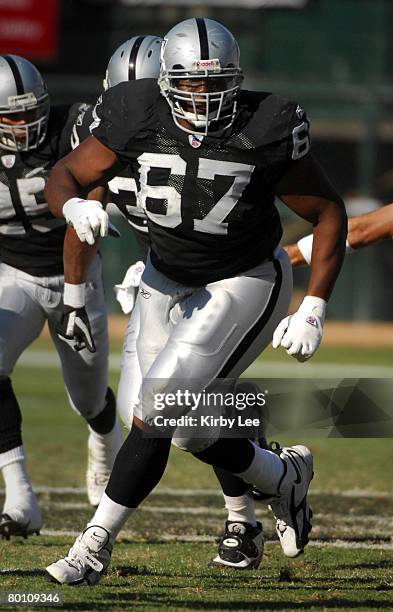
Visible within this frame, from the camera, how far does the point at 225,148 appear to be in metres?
3.89

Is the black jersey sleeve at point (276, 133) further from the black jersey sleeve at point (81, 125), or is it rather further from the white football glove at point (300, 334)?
the black jersey sleeve at point (81, 125)

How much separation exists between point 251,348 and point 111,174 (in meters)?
0.72

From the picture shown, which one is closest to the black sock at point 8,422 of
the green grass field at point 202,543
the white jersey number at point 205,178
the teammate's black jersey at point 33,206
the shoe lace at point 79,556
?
the green grass field at point 202,543

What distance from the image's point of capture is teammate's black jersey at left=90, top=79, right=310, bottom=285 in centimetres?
388

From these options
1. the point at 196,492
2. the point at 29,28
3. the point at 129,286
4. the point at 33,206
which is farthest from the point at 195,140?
the point at 29,28

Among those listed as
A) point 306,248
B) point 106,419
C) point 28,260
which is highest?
point 306,248

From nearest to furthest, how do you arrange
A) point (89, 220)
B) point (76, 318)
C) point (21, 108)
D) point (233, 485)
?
point (89, 220)
point (76, 318)
point (233, 485)
point (21, 108)

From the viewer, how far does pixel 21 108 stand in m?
5.05

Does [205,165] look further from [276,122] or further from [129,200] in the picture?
[129,200]

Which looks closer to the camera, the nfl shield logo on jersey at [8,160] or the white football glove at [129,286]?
the white football glove at [129,286]

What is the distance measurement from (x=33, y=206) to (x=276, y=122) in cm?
158

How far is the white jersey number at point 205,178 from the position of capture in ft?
12.7

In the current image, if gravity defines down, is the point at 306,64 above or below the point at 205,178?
below

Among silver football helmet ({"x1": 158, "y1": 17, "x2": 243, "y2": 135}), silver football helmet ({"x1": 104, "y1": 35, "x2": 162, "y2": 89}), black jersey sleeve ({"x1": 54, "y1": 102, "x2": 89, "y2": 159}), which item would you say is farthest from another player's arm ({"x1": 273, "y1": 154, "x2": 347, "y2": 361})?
black jersey sleeve ({"x1": 54, "y1": 102, "x2": 89, "y2": 159})
